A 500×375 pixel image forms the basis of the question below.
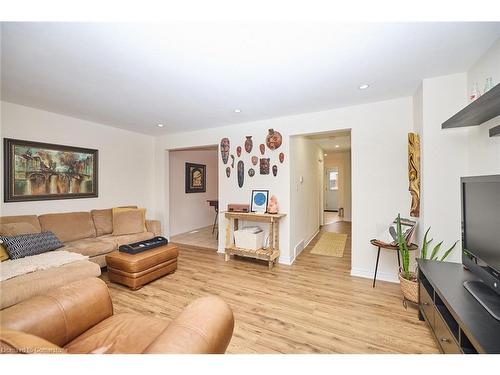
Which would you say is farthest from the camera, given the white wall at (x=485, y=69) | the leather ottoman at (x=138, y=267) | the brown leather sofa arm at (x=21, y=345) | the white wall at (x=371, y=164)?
the white wall at (x=371, y=164)

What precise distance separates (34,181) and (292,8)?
12.7 feet

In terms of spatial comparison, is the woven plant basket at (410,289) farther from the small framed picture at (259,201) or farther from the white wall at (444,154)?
the small framed picture at (259,201)

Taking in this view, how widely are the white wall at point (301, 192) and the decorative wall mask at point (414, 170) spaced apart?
5.09ft

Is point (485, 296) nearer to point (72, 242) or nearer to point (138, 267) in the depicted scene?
point (138, 267)

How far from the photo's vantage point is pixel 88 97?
8.27 feet

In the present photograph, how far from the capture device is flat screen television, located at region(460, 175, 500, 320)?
1.18m

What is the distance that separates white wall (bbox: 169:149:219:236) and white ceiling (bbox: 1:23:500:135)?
7.83ft

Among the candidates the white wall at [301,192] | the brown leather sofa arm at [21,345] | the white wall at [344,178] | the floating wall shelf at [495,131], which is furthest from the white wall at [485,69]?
the white wall at [344,178]

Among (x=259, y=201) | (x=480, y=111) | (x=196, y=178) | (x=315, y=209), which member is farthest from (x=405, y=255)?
(x=196, y=178)

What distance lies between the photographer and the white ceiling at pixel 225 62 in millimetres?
1423

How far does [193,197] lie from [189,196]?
0.15 metres

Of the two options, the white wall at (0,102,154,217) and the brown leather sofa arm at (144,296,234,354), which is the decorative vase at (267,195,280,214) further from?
the white wall at (0,102,154,217)
